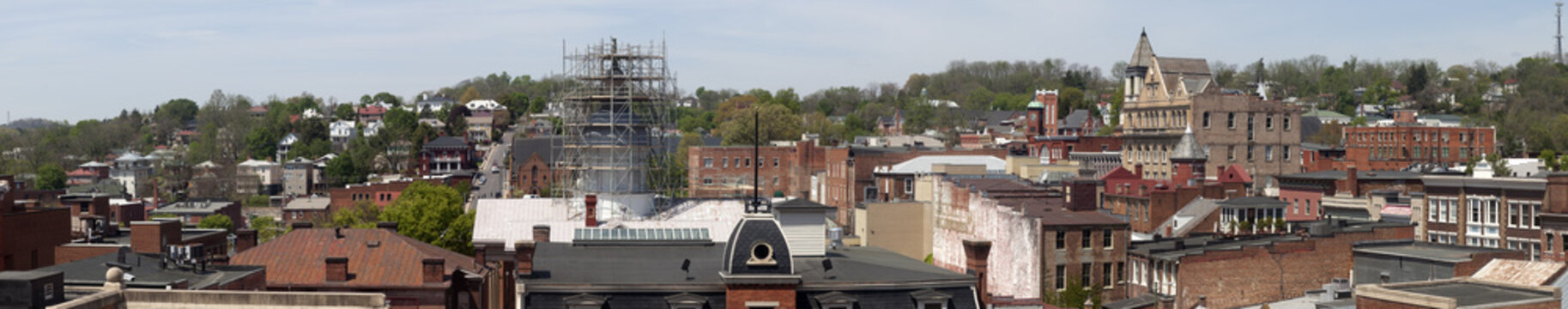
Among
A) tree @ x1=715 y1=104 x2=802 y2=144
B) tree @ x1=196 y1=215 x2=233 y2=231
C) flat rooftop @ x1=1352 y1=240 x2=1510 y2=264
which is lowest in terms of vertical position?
tree @ x1=196 y1=215 x2=233 y2=231

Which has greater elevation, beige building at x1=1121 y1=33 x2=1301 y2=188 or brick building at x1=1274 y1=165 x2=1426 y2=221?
beige building at x1=1121 y1=33 x2=1301 y2=188

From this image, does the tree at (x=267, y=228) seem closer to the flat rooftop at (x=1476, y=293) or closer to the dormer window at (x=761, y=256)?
the dormer window at (x=761, y=256)

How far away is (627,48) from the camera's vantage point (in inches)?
2975

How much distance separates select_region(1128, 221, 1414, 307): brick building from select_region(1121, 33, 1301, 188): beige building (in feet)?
145

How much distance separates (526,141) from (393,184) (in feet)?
49.0

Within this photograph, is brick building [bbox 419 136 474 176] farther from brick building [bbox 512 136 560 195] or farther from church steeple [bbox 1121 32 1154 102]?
church steeple [bbox 1121 32 1154 102]

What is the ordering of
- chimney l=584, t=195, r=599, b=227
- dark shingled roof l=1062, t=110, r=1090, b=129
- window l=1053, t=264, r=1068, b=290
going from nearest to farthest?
window l=1053, t=264, r=1068, b=290 → chimney l=584, t=195, r=599, b=227 → dark shingled roof l=1062, t=110, r=1090, b=129

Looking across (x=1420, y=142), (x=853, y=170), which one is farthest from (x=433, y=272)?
(x=1420, y=142)

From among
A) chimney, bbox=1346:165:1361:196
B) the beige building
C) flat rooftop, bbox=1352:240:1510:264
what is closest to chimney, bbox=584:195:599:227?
flat rooftop, bbox=1352:240:1510:264

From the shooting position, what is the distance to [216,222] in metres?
121

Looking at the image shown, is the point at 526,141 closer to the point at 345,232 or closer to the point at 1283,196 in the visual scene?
the point at 1283,196

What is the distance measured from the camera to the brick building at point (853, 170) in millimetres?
99125

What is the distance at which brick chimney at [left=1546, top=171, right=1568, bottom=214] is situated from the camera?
52594 millimetres

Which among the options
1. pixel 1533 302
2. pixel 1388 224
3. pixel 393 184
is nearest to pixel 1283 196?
pixel 1388 224
